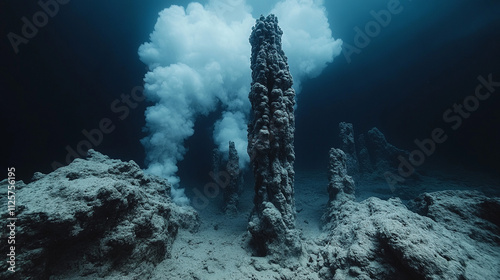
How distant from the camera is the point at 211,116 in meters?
43.8

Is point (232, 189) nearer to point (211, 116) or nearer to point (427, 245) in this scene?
point (427, 245)

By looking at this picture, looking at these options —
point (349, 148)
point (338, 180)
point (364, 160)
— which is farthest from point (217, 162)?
point (364, 160)

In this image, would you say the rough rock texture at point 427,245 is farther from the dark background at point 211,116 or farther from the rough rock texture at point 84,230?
the dark background at point 211,116

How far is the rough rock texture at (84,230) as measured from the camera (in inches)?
163

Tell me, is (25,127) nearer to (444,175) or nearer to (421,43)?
(444,175)

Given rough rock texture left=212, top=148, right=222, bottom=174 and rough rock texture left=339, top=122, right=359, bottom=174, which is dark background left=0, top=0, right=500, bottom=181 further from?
rough rock texture left=339, top=122, right=359, bottom=174

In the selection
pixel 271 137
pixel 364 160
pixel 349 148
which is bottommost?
pixel 271 137

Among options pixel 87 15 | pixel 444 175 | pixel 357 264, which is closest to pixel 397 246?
pixel 357 264

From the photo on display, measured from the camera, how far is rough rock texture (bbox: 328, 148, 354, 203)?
13688 millimetres

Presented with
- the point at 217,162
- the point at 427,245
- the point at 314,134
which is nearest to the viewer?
the point at 427,245

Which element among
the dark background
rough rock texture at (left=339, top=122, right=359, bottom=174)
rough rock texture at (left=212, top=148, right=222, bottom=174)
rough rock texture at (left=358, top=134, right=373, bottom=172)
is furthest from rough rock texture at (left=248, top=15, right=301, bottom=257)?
the dark background

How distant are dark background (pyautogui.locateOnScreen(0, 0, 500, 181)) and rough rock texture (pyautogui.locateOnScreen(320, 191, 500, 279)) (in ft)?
96.0

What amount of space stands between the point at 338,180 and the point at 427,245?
30.3 ft

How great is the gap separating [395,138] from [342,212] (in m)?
47.6
